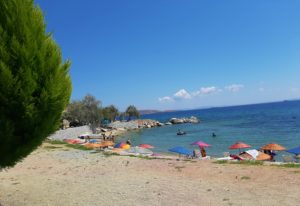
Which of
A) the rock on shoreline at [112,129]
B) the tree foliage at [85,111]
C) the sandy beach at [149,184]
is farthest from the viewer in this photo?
the tree foliage at [85,111]

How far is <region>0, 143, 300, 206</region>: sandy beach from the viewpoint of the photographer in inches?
324

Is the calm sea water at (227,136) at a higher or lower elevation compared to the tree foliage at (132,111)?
lower

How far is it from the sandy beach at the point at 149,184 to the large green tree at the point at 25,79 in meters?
3.03

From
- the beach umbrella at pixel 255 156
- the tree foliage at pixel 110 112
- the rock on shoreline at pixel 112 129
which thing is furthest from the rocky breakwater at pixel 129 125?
the beach umbrella at pixel 255 156

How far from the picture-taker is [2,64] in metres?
5.20

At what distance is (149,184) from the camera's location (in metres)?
10.0

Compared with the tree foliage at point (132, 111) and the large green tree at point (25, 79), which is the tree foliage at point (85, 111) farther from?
the large green tree at point (25, 79)

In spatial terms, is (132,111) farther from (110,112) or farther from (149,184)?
(149,184)

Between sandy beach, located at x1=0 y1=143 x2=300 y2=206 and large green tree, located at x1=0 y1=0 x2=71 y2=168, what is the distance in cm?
303

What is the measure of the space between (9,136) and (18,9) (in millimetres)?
2193

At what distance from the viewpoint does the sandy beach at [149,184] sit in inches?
324

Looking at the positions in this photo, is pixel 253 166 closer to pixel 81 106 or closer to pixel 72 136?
pixel 72 136

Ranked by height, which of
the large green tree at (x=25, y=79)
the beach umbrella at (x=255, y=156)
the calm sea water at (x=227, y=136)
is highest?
the large green tree at (x=25, y=79)

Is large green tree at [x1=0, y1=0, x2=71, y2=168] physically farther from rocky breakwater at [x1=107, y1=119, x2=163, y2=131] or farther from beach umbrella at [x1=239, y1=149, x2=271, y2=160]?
rocky breakwater at [x1=107, y1=119, x2=163, y2=131]
